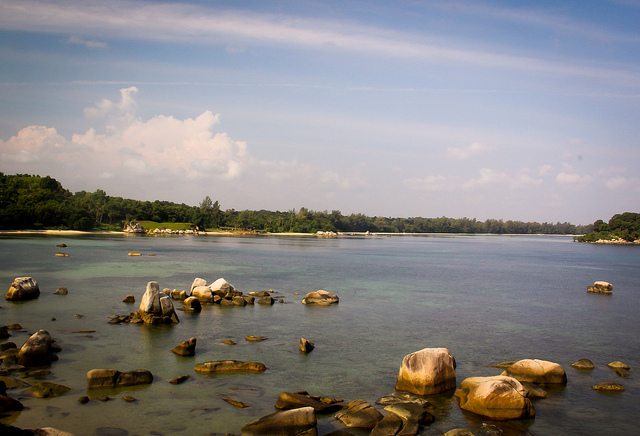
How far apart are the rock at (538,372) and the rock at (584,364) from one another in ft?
8.55

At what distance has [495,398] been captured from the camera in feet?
46.5

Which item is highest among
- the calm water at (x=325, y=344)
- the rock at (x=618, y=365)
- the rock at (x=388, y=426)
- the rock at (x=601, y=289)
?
the rock at (x=601, y=289)

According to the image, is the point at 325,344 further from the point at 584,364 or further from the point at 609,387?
the point at 609,387

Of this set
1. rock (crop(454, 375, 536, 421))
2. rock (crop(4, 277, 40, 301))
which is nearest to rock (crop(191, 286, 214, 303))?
rock (crop(4, 277, 40, 301))

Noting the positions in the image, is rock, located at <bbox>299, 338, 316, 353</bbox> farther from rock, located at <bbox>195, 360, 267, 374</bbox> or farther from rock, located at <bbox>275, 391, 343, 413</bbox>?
rock, located at <bbox>275, 391, 343, 413</bbox>

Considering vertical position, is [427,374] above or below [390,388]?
above

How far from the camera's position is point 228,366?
57.5 feet

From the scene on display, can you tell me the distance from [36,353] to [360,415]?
13057mm

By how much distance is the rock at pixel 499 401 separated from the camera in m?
13.9

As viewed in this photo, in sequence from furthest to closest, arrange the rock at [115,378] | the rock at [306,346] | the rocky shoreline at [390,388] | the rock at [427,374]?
the rock at [306,346] < the rock at [427,374] < the rock at [115,378] < the rocky shoreline at [390,388]

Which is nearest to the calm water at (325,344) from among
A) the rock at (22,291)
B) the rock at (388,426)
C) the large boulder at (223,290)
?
the rock at (388,426)

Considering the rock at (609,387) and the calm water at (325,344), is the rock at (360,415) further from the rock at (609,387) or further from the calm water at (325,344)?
the rock at (609,387)

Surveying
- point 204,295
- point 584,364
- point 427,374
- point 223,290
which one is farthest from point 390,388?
point 223,290

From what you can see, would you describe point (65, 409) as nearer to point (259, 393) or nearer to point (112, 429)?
point (112, 429)
